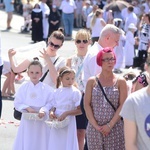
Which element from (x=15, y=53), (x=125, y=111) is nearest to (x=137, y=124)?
(x=125, y=111)

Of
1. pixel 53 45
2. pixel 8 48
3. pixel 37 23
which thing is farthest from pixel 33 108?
pixel 37 23

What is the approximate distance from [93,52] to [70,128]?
0.95 m

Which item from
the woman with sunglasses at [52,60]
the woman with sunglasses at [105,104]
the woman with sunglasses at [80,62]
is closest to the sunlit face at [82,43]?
the woman with sunglasses at [80,62]

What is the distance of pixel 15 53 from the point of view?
821 centimetres

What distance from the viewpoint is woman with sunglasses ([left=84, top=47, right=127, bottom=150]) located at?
6.23 metres

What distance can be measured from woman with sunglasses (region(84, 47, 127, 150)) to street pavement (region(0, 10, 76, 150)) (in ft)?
8.80

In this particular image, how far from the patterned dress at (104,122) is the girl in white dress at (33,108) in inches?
37.0

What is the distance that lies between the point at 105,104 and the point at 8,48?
14405 millimetres

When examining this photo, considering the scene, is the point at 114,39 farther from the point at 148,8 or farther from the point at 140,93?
the point at 148,8

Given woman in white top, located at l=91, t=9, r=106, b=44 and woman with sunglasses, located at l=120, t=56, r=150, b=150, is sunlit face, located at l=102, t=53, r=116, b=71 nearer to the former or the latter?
woman with sunglasses, located at l=120, t=56, r=150, b=150

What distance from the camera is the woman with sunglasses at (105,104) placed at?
6227 mm

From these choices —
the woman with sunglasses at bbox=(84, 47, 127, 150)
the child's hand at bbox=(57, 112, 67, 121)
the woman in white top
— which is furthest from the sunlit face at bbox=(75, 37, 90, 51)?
the woman in white top

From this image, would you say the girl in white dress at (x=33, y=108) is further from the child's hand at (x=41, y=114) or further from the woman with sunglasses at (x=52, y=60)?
the woman with sunglasses at (x=52, y=60)

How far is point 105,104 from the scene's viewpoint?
20.4ft
